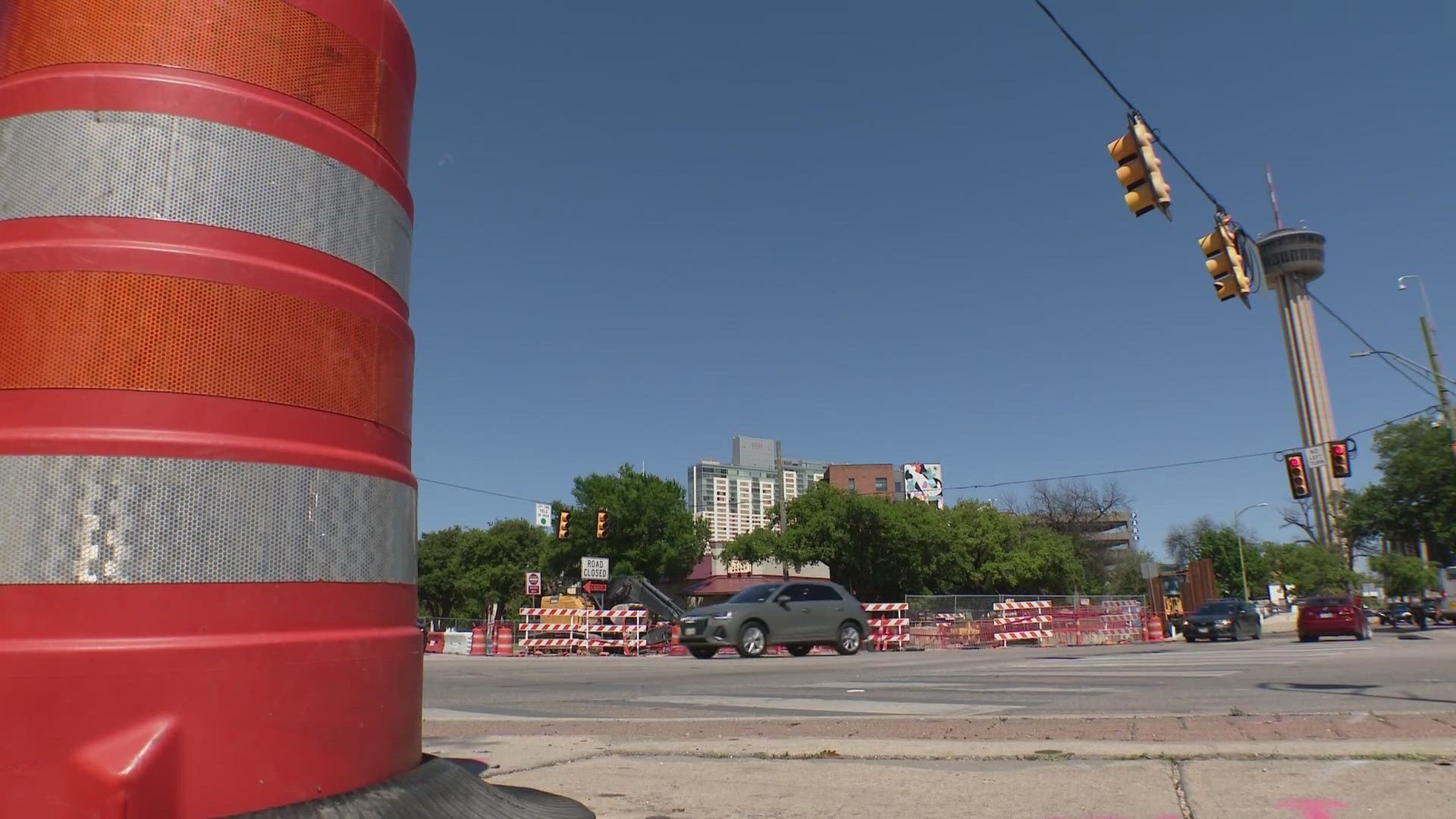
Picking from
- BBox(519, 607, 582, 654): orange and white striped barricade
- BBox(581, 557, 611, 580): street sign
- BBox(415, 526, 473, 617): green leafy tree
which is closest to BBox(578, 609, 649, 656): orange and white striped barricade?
BBox(519, 607, 582, 654): orange and white striped barricade

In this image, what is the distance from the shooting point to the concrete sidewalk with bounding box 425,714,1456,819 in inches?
131

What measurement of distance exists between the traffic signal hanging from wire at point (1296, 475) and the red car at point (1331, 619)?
3.10 m

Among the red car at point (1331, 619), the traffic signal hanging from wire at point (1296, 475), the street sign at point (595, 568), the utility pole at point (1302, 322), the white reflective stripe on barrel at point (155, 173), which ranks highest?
the utility pole at point (1302, 322)

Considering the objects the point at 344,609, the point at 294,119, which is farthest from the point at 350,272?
the point at 344,609

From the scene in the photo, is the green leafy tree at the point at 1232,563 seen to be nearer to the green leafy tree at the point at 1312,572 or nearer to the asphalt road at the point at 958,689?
the green leafy tree at the point at 1312,572

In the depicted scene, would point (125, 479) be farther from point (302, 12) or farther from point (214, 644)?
point (302, 12)

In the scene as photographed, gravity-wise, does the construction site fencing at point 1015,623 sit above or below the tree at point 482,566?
below

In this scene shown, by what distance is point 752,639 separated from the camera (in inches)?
731

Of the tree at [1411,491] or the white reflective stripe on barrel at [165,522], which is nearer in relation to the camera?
the white reflective stripe on barrel at [165,522]

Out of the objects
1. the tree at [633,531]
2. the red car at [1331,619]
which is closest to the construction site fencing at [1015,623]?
the red car at [1331,619]

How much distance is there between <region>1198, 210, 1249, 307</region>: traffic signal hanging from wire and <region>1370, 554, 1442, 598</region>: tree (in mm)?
45296

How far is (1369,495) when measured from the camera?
136ft

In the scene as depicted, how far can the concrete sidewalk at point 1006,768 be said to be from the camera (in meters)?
3.33

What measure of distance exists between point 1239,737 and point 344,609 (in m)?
4.64
